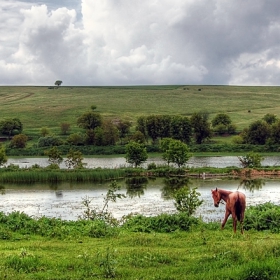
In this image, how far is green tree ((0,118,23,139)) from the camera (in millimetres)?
126250

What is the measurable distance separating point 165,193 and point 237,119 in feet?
364

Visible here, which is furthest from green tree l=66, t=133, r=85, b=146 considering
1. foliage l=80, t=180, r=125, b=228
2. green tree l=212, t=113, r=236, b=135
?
foliage l=80, t=180, r=125, b=228

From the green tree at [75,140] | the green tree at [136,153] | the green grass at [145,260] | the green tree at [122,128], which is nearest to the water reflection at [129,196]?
the green tree at [136,153]

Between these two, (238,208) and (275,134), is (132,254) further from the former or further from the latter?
(275,134)

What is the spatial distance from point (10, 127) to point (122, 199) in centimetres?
9156

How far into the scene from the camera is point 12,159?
310 feet

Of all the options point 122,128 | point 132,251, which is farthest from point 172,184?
point 122,128

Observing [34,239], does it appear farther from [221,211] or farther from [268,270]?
[221,211]

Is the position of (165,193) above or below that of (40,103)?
below

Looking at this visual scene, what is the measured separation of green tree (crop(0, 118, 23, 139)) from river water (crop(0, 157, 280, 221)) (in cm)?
7522

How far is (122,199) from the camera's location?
41469mm

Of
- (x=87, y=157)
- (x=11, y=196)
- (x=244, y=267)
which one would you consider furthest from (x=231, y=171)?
(x=244, y=267)

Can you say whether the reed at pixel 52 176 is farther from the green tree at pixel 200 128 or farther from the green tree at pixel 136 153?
the green tree at pixel 200 128

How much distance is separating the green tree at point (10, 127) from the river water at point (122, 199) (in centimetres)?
7522
